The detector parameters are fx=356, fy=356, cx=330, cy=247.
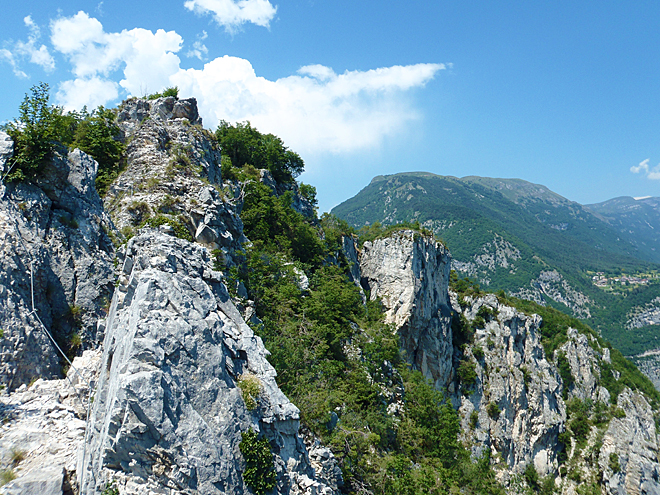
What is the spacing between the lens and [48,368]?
1079 cm

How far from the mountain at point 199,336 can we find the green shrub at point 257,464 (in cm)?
5

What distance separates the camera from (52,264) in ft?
41.8

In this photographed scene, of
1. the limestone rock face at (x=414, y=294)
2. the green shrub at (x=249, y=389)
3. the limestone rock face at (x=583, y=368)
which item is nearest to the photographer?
the green shrub at (x=249, y=389)

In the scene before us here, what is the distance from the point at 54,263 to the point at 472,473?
28.3 meters

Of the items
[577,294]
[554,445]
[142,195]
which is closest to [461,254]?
[577,294]

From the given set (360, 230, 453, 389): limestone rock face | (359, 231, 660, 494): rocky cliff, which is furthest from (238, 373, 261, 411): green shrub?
(359, 231, 660, 494): rocky cliff

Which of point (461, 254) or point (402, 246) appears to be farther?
point (461, 254)

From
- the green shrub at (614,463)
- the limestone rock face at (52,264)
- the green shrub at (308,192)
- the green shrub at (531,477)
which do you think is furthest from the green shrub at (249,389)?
the green shrub at (614,463)

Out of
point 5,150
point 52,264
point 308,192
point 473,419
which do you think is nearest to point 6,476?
point 52,264

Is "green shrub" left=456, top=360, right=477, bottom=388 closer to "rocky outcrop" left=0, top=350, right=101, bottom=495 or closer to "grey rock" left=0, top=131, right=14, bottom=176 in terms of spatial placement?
"rocky outcrop" left=0, top=350, right=101, bottom=495

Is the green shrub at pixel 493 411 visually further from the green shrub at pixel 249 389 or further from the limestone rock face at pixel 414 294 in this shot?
the green shrub at pixel 249 389

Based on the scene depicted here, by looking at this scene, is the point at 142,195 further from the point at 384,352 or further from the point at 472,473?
the point at 472,473

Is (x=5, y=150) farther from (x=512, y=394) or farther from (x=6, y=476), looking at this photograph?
(x=512, y=394)

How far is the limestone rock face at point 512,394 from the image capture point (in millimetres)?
44812
